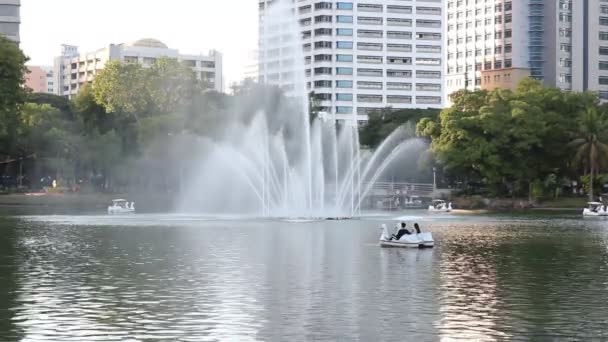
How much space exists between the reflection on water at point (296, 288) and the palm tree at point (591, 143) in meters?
65.3

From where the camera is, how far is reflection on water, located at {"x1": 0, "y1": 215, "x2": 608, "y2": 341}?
92.8 ft

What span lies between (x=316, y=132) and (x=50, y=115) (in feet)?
262

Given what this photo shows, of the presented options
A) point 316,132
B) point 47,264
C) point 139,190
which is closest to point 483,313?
point 47,264

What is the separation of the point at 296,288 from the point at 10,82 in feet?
340

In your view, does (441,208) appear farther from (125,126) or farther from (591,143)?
(125,126)

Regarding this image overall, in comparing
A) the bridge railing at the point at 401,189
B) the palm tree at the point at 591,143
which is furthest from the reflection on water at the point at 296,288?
the bridge railing at the point at 401,189

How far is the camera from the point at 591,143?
13000 centimetres

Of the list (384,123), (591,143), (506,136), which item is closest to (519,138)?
(506,136)

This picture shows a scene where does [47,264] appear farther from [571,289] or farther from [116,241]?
[571,289]

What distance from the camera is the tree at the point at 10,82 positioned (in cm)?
13112

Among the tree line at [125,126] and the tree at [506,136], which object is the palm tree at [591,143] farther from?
the tree line at [125,126]

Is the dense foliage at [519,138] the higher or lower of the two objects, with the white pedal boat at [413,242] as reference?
higher

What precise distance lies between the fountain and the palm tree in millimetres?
32254

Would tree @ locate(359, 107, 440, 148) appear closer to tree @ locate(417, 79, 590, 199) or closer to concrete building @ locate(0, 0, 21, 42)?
tree @ locate(417, 79, 590, 199)
